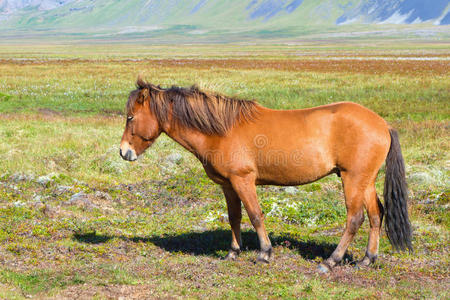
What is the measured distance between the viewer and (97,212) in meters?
10.5

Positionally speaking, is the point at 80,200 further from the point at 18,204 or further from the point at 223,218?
the point at 223,218

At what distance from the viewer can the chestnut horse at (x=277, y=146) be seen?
24.0 ft

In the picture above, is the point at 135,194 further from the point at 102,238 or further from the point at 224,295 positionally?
the point at 224,295

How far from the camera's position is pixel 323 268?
23.6ft

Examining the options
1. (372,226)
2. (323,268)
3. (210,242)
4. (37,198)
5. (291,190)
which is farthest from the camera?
(291,190)

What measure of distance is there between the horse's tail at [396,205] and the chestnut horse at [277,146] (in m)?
0.02

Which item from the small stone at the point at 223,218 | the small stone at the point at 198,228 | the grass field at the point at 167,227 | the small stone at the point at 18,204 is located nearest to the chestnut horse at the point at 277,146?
the grass field at the point at 167,227

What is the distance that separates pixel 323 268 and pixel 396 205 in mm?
1721

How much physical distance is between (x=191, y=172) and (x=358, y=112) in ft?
23.4

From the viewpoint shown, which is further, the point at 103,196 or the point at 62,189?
the point at 62,189

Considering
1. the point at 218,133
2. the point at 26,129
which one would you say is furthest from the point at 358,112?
the point at 26,129

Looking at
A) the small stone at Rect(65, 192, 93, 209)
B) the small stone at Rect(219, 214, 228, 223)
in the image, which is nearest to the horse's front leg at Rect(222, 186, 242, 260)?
the small stone at Rect(219, 214, 228, 223)

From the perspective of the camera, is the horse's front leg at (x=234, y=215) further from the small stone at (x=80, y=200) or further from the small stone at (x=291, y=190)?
the small stone at (x=80, y=200)

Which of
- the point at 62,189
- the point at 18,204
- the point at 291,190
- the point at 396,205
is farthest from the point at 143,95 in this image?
the point at 291,190
